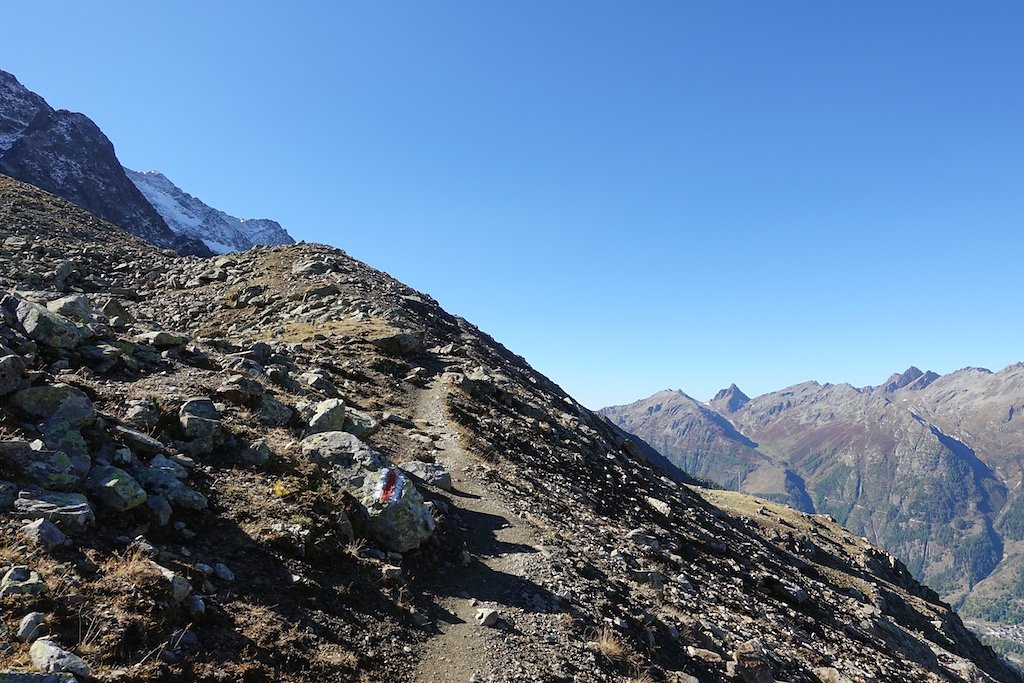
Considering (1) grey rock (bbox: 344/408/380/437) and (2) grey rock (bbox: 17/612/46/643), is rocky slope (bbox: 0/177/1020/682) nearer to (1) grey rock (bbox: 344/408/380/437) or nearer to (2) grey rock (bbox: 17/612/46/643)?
(2) grey rock (bbox: 17/612/46/643)

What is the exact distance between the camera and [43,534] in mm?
8680

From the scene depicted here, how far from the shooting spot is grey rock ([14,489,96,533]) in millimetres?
9102

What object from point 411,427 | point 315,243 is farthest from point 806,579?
point 315,243

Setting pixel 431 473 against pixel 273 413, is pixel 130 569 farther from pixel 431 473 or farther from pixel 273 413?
pixel 431 473

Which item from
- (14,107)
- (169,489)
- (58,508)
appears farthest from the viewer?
(14,107)

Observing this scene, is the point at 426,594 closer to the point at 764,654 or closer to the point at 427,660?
the point at 427,660

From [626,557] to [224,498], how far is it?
1254 cm

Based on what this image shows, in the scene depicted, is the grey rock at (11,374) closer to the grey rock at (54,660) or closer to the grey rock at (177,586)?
the grey rock at (177,586)

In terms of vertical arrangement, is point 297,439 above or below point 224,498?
above

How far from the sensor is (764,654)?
51.6ft

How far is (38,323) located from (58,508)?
9725mm

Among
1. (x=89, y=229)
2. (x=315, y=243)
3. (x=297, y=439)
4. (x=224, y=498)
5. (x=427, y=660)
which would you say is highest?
(x=315, y=243)

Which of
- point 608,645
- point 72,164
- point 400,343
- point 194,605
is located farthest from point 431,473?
point 72,164

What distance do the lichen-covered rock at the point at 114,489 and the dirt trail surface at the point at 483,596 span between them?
630cm
